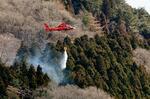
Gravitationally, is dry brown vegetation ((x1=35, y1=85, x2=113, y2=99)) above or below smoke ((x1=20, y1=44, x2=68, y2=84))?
below

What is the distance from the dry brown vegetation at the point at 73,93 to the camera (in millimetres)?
81375

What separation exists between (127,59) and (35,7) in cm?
1848

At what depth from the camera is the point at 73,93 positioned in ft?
271

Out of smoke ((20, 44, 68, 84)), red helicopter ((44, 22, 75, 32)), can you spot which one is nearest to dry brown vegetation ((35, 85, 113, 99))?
smoke ((20, 44, 68, 84))

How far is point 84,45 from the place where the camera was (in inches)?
3878

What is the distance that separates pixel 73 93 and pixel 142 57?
90.6ft

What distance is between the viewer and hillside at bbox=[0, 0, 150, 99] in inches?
3297

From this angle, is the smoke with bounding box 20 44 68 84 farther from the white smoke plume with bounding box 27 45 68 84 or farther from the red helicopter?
the red helicopter

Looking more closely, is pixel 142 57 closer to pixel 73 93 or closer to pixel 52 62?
pixel 52 62

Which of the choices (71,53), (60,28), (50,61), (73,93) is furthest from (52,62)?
(73,93)

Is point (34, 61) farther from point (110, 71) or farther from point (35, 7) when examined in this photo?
point (35, 7)

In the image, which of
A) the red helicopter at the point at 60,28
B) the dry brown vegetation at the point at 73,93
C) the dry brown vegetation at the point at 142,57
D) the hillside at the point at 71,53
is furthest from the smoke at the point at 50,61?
the dry brown vegetation at the point at 142,57

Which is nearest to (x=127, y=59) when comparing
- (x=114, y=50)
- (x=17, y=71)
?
(x=114, y=50)

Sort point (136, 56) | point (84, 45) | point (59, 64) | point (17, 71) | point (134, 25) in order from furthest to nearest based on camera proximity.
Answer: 1. point (134, 25)
2. point (136, 56)
3. point (84, 45)
4. point (59, 64)
5. point (17, 71)
